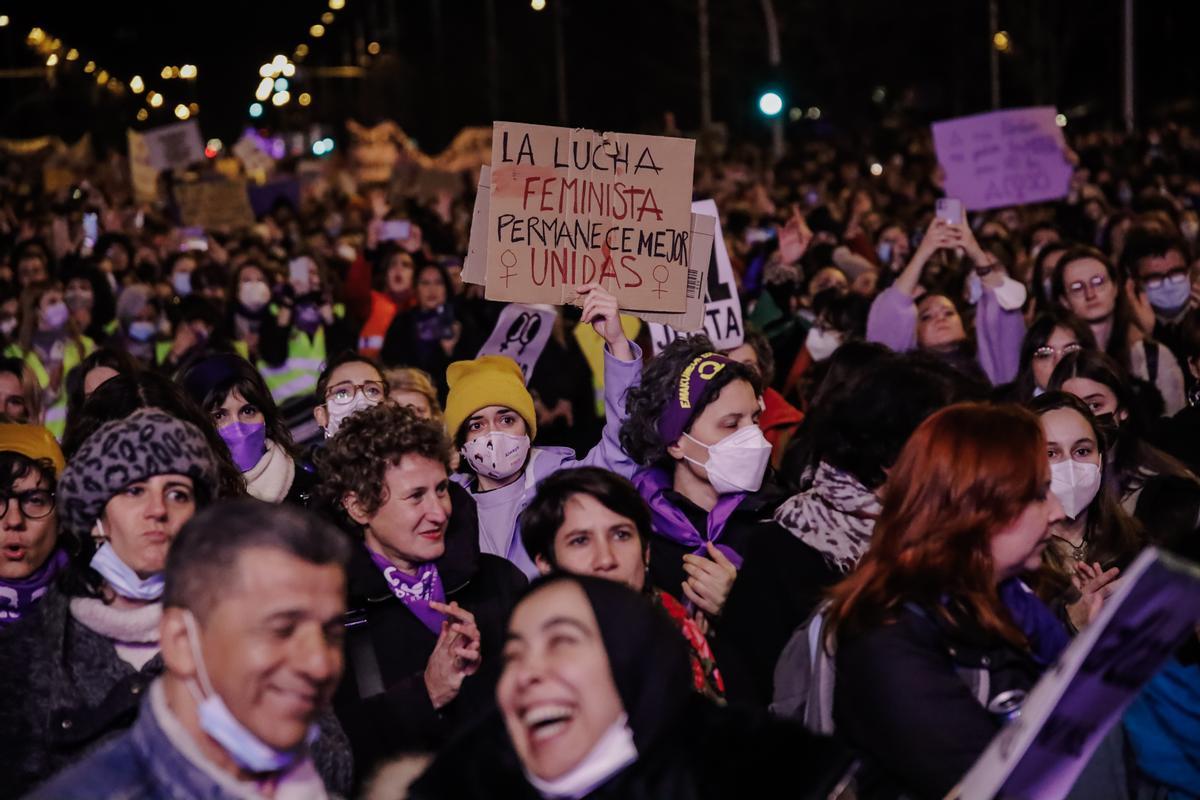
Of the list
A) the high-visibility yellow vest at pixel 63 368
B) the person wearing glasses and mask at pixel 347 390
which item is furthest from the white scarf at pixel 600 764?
the high-visibility yellow vest at pixel 63 368

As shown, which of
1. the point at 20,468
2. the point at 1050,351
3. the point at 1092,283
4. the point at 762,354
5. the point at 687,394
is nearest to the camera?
the point at 20,468

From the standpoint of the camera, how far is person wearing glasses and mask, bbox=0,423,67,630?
5.37 metres

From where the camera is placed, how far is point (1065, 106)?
48812 millimetres

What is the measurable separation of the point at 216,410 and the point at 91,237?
1485 cm

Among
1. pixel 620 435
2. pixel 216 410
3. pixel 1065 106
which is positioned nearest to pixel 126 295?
pixel 216 410

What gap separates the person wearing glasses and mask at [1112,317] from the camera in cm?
855

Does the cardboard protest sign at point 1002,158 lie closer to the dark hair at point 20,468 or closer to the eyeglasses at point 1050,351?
Answer: the eyeglasses at point 1050,351

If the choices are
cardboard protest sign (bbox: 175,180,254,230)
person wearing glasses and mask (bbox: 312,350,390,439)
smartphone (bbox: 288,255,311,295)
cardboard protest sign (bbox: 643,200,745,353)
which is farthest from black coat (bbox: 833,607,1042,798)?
cardboard protest sign (bbox: 175,180,254,230)

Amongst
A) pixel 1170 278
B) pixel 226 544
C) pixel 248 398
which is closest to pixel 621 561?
pixel 226 544

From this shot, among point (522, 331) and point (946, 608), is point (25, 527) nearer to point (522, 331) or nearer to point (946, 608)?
point (946, 608)

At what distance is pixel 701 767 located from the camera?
3.22m

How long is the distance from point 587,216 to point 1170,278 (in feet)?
13.1

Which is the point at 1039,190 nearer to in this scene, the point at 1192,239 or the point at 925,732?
the point at 1192,239

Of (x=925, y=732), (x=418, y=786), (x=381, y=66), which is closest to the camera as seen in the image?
(x=418, y=786)
